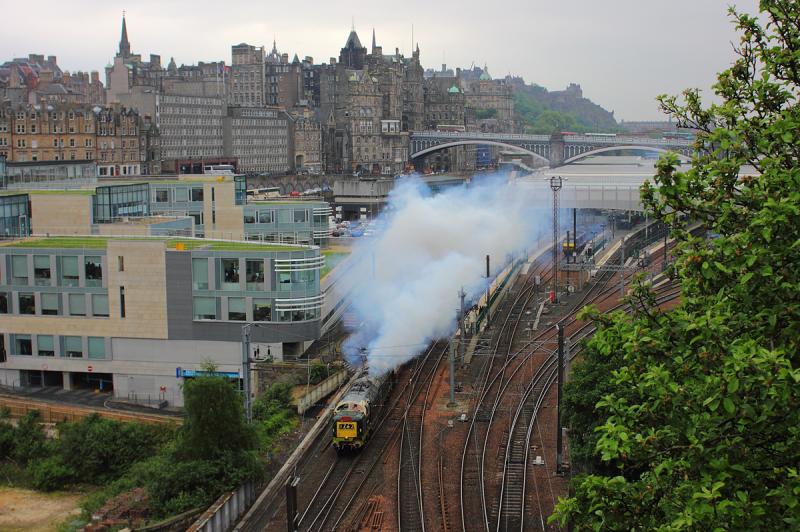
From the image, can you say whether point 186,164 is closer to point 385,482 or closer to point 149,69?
point 149,69

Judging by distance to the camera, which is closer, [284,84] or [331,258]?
[331,258]

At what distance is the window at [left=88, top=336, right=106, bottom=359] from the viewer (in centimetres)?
4178

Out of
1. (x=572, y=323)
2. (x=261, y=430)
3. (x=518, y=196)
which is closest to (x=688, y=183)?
(x=261, y=430)

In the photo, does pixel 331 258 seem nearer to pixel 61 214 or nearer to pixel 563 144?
pixel 61 214

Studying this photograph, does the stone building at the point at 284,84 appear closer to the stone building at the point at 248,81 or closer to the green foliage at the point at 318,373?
the stone building at the point at 248,81

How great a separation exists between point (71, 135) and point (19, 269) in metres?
55.2

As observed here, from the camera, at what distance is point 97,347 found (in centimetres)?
4184

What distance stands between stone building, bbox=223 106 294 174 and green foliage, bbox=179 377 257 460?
99116 mm

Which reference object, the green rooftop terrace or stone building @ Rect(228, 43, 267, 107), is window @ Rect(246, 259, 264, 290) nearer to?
the green rooftop terrace

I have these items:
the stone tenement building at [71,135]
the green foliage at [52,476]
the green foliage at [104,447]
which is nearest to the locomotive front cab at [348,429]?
the green foliage at [104,447]

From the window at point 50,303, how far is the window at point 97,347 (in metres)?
2.14

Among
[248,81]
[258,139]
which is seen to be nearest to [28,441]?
[258,139]

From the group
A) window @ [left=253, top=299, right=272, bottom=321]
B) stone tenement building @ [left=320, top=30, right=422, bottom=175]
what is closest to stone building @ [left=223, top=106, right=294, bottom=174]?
stone tenement building @ [left=320, top=30, right=422, bottom=175]

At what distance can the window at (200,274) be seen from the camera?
4153 centimetres
